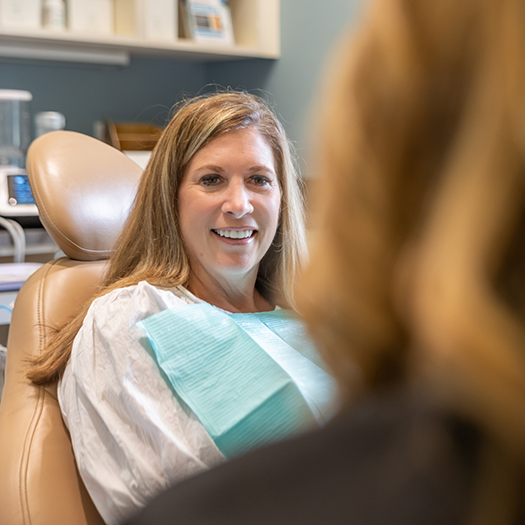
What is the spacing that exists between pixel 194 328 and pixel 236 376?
153 mm

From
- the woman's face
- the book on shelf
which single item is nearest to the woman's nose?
the woman's face

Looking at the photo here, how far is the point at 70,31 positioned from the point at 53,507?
6.72 feet

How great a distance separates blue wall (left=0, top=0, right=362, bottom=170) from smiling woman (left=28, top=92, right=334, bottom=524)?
Answer: 45.4 inches

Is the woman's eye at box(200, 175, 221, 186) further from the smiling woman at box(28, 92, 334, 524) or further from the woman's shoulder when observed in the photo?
the woman's shoulder

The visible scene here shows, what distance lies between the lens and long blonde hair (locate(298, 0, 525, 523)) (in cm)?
26

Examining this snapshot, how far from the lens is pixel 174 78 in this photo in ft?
10.2

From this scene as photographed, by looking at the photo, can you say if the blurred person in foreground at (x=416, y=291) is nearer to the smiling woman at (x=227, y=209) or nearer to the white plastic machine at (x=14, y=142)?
the smiling woman at (x=227, y=209)

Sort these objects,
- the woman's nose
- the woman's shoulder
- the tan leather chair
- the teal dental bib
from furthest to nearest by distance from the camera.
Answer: the woman's nose
the woman's shoulder
the tan leather chair
the teal dental bib

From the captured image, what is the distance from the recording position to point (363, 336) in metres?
0.30

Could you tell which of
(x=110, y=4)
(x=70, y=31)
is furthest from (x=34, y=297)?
(x=110, y=4)

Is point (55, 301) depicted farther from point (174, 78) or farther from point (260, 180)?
point (174, 78)

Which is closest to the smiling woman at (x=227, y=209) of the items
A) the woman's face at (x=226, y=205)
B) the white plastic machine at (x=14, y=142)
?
the woman's face at (x=226, y=205)

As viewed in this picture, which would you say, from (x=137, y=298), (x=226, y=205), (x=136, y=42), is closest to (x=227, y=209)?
(x=226, y=205)

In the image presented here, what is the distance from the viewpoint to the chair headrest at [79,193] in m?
1.39
